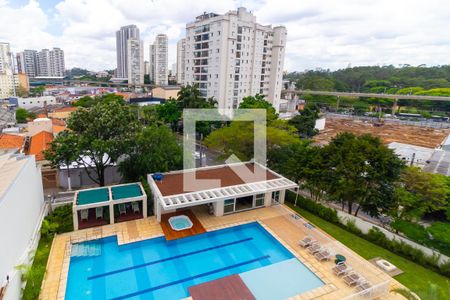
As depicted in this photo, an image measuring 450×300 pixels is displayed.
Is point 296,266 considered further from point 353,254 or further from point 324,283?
point 353,254

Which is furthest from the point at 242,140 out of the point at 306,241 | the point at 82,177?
the point at 82,177

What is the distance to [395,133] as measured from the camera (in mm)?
56094

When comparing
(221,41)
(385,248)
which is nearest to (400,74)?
(221,41)

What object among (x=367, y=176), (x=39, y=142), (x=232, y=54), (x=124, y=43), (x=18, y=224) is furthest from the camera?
(x=124, y=43)

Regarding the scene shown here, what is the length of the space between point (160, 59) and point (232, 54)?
9464cm

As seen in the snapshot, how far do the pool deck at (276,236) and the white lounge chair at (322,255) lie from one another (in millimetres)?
229

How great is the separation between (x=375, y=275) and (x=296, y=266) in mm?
3774

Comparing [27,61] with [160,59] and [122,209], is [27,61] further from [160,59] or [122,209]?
[122,209]

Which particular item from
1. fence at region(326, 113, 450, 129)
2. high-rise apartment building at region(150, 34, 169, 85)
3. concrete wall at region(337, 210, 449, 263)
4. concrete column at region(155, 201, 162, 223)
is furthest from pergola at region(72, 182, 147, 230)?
high-rise apartment building at region(150, 34, 169, 85)

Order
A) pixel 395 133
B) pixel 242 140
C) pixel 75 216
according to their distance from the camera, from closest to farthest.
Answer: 1. pixel 75 216
2. pixel 242 140
3. pixel 395 133

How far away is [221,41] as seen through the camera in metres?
44.0

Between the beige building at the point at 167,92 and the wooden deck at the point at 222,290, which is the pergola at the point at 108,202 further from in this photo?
the beige building at the point at 167,92

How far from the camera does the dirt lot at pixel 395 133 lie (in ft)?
156

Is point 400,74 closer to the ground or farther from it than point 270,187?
farther from it
